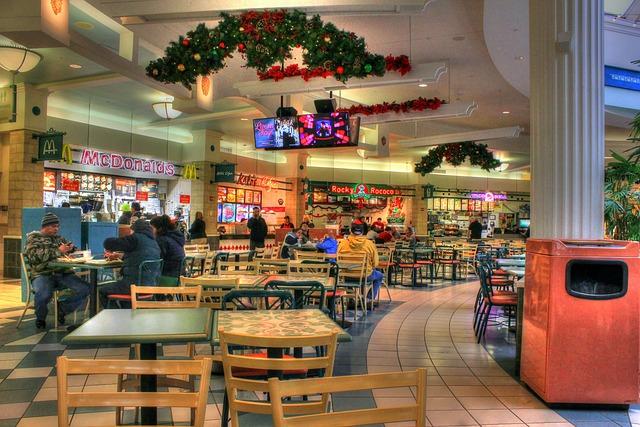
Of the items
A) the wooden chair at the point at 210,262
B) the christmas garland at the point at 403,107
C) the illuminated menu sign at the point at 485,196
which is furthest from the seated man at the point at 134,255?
the illuminated menu sign at the point at 485,196

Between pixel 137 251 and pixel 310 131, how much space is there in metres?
4.05

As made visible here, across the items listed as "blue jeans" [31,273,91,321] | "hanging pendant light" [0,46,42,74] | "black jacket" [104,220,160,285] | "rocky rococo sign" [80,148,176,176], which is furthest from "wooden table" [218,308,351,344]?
"rocky rococo sign" [80,148,176,176]

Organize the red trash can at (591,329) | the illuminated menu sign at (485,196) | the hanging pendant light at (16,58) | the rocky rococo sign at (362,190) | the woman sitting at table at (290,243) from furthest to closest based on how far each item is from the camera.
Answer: the illuminated menu sign at (485,196)
the rocky rococo sign at (362,190)
the woman sitting at table at (290,243)
the hanging pendant light at (16,58)
the red trash can at (591,329)

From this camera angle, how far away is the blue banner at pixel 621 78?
880 cm

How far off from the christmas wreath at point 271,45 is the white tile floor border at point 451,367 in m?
3.04

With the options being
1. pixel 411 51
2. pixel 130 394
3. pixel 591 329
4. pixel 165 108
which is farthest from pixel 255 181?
pixel 130 394

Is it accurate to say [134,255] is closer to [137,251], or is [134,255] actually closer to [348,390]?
[137,251]

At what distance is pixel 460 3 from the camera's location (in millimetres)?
6844

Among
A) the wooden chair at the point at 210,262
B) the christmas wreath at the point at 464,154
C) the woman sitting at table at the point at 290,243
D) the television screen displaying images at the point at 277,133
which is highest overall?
the christmas wreath at the point at 464,154

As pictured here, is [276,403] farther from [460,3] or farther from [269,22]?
[460,3]

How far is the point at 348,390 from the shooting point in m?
1.59

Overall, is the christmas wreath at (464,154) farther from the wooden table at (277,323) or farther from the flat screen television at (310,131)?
the wooden table at (277,323)

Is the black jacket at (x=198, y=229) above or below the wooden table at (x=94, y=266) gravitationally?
above

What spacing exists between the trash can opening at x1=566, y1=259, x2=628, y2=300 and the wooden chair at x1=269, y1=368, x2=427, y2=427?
2.63 m
